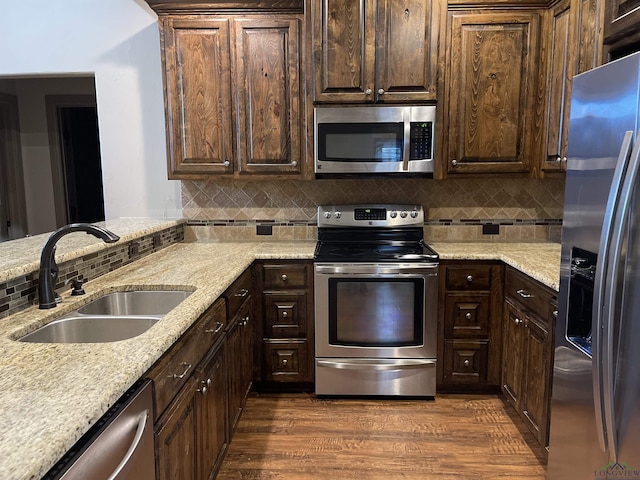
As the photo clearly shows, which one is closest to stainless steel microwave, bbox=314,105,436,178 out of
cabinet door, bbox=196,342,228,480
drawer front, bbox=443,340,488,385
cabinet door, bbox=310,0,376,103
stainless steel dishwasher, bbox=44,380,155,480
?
cabinet door, bbox=310,0,376,103

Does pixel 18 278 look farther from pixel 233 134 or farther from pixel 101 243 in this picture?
pixel 233 134

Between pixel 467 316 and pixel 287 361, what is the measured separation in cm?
112

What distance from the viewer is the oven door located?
2693 millimetres

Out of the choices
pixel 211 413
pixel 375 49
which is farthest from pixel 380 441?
pixel 375 49

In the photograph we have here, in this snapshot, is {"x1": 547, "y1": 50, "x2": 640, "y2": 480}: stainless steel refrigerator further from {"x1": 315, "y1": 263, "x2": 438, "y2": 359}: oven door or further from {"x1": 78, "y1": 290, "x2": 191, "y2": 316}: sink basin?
{"x1": 78, "y1": 290, "x2": 191, "y2": 316}: sink basin

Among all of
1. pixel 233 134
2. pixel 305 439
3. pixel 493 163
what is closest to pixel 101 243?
pixel 233 134

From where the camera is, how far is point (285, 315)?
2824 millimetres

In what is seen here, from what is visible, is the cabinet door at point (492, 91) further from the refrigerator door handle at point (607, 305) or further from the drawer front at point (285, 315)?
the refrigerator door handle at point (607, 305)

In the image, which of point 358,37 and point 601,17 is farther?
point 358,37

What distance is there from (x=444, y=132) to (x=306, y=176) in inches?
34.3

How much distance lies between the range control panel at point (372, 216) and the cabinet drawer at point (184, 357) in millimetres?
1289

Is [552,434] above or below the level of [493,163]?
below

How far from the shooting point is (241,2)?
2.74 meters

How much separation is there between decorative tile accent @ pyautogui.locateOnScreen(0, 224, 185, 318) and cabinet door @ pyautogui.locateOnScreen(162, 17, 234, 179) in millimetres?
458
